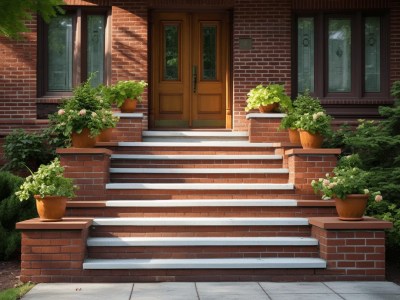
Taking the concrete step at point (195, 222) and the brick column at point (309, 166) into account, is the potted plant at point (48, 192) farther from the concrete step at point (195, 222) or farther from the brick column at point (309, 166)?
the brick column at point (309, 166)

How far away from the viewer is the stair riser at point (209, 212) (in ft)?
30.5

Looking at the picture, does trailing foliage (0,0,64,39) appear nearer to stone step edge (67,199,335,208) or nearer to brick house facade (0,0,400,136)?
stone step edge (67,199,335,208)

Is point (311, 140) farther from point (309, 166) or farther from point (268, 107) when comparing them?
point (268, 107)

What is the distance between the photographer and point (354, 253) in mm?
8273

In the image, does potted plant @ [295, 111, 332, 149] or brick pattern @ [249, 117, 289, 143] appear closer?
potted plant @ [295, 111, 332, 149]

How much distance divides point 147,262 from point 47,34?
6435mm

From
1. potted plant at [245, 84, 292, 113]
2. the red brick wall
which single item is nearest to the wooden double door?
the red brick wall

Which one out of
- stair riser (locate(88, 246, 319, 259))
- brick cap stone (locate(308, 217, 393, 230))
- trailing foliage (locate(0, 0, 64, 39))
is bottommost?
stair riser (locate(88, 246, 319, 259))

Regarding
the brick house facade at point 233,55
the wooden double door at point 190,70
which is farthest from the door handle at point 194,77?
the brick house facade at point 233,55

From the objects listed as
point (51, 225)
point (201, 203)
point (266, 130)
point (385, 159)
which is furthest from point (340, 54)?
point (51, 225)

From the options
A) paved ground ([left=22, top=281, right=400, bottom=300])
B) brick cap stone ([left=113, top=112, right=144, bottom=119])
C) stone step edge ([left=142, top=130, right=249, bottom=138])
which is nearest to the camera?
paved ground ([left=22, top=281, right=400, bottom=300])

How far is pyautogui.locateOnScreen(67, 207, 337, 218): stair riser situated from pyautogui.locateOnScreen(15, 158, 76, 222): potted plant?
2.56 ft

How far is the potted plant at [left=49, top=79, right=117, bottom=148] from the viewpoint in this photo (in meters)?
10.0

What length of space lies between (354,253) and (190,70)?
20.1 ft
